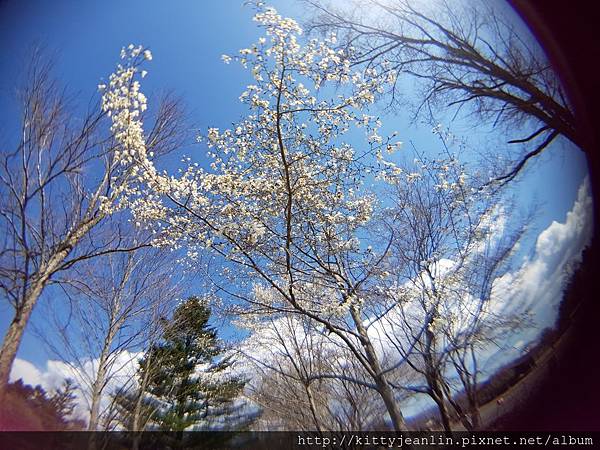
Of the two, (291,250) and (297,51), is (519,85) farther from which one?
(291,250)

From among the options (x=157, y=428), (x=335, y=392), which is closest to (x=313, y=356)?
(x=335, y=392)

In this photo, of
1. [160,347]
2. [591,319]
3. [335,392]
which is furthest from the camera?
[335,392]

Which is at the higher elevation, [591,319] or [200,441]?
[591,319]

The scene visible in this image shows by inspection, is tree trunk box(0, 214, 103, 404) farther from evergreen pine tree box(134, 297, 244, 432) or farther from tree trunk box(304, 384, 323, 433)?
tree trunk box(304, 384, 323, 433)

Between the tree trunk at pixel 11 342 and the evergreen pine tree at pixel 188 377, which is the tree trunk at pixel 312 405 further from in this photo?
the tree trunk at pixel 11 342

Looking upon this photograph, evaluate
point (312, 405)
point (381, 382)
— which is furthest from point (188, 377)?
point (381, 382)

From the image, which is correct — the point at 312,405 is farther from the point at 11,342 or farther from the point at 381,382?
the point at 11,342

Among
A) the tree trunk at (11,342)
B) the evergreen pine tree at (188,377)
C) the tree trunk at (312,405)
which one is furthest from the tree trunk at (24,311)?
the tree trunk at (312,405)

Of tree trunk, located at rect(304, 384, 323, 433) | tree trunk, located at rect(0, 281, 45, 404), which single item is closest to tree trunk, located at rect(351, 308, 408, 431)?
tree trunk, located at rect(304, 384, 323, 433)

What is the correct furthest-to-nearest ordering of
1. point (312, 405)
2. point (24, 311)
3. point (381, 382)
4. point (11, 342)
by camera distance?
point (381, 382), point (312, 405), point (24, 311), point (11, 342)

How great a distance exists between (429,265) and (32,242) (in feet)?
15.2

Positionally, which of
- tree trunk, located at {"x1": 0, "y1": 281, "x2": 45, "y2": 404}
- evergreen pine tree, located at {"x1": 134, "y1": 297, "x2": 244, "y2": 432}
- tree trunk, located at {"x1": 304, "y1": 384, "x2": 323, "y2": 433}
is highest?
tree trunk, located at {"x1": 0, "y1": 281, "x2": 45, "y2": 404}

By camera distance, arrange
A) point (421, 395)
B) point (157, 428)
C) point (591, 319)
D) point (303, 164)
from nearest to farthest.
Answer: point (591, 319), point (157, 428), point (421, 395), point (303, 164)

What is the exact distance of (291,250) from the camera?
3.70 metres
